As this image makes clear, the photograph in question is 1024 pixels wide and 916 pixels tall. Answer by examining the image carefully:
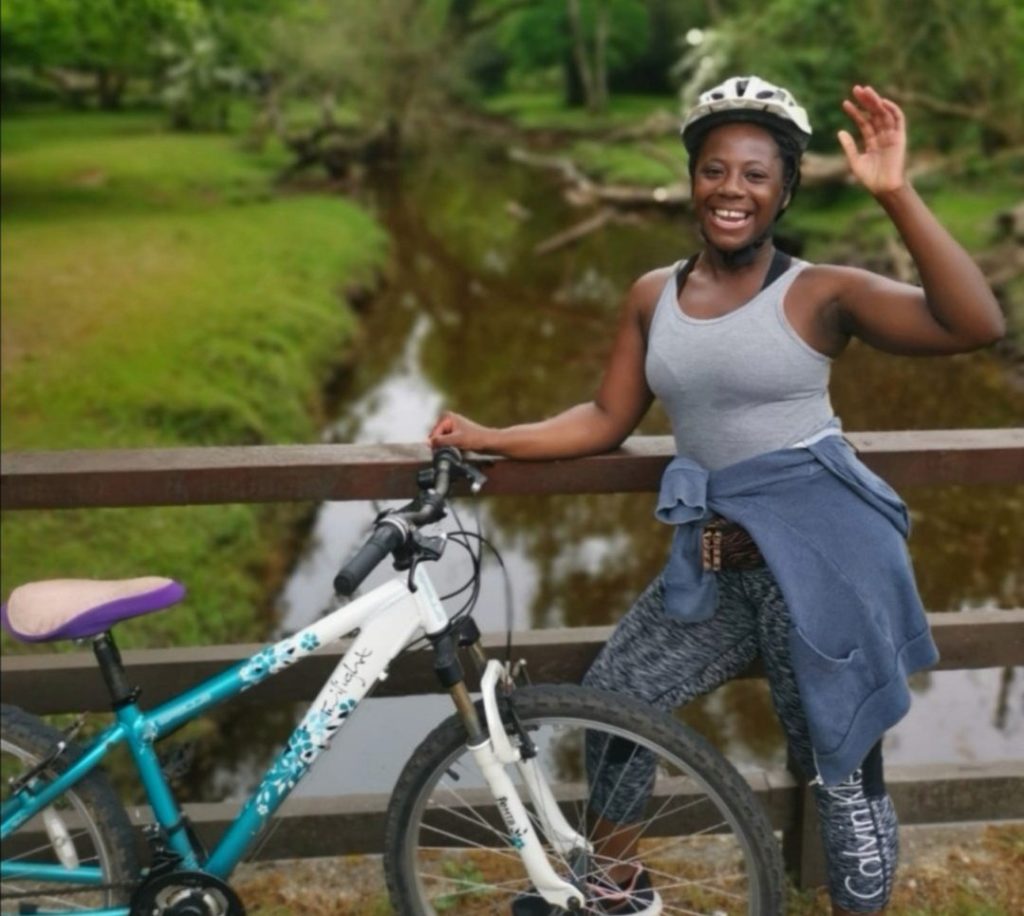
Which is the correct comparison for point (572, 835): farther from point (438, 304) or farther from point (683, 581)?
point (438, 304)

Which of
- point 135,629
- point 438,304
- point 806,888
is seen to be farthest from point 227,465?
point 438,304

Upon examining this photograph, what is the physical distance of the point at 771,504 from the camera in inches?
96.5

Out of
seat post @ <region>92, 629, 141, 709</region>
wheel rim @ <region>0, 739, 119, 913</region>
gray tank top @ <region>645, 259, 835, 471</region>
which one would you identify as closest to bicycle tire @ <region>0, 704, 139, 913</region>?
wheel rim @ <region>0, 739, 119, 913</region>

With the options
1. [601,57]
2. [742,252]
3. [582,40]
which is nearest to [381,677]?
[742,252]

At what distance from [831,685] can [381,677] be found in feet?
2.94

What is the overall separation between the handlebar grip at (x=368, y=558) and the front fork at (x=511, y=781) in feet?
0.91

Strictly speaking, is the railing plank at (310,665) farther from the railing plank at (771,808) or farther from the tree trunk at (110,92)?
the tree trunk at (110,92)

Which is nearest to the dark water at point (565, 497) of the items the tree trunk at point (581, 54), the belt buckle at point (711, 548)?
the belt buckle at point (711, 548)

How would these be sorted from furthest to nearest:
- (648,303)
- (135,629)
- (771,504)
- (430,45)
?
(430,45)
(135,629)
(648,303)
(771,504)

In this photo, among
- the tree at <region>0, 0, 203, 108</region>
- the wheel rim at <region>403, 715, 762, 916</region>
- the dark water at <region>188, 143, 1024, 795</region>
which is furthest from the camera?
the tree at <region>0, 0, 203, 108</region>

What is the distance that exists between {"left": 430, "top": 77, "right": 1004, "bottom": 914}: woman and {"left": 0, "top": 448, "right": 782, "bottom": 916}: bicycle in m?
0.18

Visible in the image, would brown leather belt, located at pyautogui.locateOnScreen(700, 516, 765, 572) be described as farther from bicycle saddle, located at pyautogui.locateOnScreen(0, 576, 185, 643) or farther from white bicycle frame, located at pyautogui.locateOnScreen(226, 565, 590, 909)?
bicycle saddle, located at pyautogui.locateOnScreen(0, 576, 185, 643)

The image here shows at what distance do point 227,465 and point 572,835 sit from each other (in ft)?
3.67

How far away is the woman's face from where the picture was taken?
2.43 meters
